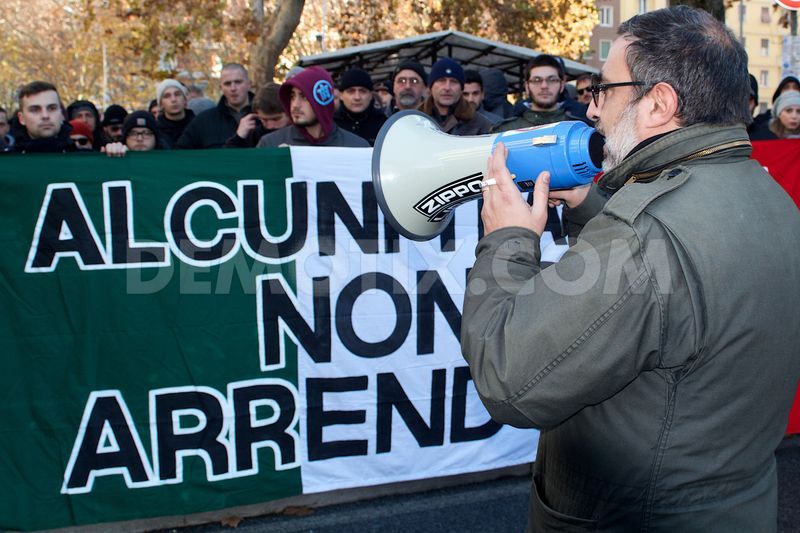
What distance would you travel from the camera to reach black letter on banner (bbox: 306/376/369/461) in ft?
10.9

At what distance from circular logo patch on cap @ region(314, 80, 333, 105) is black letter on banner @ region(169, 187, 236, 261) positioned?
1324 mm

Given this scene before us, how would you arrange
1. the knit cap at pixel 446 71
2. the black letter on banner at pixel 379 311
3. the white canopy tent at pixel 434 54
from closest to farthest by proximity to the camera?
the black letter on banner at pixel 379 311 → the knit cap at pixel 446 71 → the white canopy tent at pixel 434 54

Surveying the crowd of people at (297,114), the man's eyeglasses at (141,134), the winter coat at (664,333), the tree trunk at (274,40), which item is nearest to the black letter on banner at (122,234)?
the crowd of people at (297,114)

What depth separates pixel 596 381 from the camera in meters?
1.19

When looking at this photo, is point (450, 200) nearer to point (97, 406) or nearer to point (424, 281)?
point (424, 281)

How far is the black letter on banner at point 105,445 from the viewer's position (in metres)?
3.06

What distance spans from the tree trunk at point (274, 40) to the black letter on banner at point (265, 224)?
604 cm

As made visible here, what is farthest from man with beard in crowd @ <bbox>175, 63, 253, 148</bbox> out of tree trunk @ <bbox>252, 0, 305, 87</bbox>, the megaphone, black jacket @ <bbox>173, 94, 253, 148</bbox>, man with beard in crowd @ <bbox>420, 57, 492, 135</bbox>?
the megaphone

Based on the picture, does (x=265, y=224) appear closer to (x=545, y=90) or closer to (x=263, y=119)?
(x=263, y=119)

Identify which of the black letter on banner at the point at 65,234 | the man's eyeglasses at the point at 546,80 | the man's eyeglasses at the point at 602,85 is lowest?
the black letter on banner at the point at 65,234

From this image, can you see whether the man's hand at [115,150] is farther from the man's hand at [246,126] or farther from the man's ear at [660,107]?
the man's ear at [660,107]

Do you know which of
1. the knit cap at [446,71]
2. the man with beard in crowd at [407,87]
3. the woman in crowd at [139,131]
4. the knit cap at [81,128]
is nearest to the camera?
the woman in crowd at [139,131]

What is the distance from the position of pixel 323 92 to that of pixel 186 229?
1.56 m

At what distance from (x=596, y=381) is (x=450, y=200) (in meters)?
0.74
